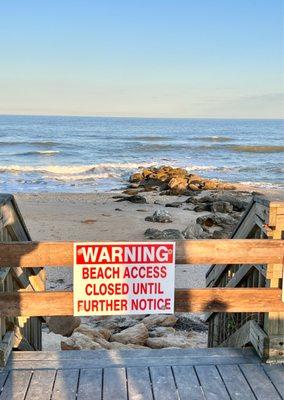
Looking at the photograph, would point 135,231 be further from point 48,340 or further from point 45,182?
point 45,182

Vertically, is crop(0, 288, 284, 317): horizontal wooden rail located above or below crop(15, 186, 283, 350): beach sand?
above

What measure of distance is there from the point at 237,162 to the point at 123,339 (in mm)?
37659

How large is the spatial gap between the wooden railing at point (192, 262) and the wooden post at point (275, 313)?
0.09 metres

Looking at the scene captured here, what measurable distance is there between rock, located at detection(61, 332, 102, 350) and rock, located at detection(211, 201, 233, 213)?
12249 millimetres

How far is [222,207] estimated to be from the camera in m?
17.9

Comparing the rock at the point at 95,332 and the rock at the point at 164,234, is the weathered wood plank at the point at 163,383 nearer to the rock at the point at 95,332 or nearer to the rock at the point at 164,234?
the rock at the point at 95,332

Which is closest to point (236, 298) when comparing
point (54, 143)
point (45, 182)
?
point (45, 182)

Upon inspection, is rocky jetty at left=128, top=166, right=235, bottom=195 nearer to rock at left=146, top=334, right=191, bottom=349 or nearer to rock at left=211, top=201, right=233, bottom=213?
rock at left=211, top=201, right=233, bottom=213

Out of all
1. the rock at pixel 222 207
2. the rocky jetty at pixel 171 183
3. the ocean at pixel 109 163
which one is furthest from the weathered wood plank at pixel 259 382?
the ocean at pixel 109 163

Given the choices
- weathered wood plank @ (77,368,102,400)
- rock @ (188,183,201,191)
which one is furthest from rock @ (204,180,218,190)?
weathered wood plank @ (77,368,102,400)

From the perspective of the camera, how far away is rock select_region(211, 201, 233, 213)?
1773 cm

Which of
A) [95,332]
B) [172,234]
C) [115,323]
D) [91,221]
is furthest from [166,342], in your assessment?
[91,221]

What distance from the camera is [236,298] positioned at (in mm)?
4066

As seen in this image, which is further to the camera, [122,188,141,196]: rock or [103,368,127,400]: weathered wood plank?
[122,188,141,196]: rock
